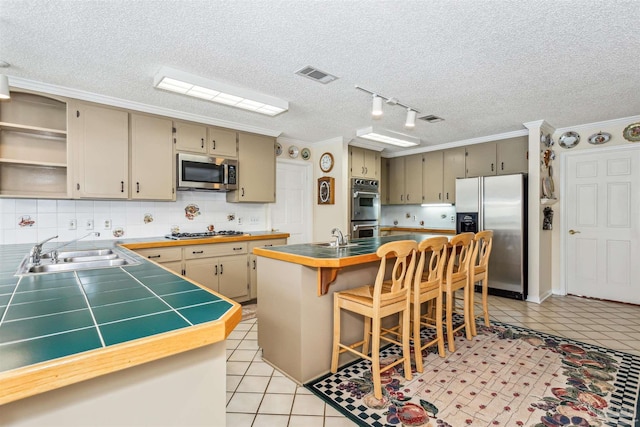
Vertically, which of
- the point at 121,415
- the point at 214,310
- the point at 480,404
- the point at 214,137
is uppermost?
the point at 214,137

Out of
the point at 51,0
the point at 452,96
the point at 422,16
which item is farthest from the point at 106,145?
the point at 452,96

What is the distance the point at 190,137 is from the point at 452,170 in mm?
4075

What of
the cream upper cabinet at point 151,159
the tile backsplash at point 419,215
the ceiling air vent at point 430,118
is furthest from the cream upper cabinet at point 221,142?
the tile backsplash at point 419,215

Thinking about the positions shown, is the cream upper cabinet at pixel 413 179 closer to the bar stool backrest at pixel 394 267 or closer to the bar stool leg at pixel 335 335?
the bar stool backrest at pixel 394 267

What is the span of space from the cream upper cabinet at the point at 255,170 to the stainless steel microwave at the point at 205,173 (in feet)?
0.46

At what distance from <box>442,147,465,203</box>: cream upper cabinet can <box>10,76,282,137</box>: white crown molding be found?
3110mm

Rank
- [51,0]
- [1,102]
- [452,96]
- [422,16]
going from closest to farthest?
[51,0] → [422,16] → [1,102] → [452,96]

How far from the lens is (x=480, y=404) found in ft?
6.47

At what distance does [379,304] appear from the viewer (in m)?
2.06

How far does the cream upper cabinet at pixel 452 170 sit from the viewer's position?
530cm

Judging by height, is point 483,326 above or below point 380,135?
below

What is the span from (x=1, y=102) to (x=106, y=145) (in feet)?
2.82

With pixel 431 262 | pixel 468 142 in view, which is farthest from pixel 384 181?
pixel 431 262

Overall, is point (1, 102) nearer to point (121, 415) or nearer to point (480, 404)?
point (121, 415)
